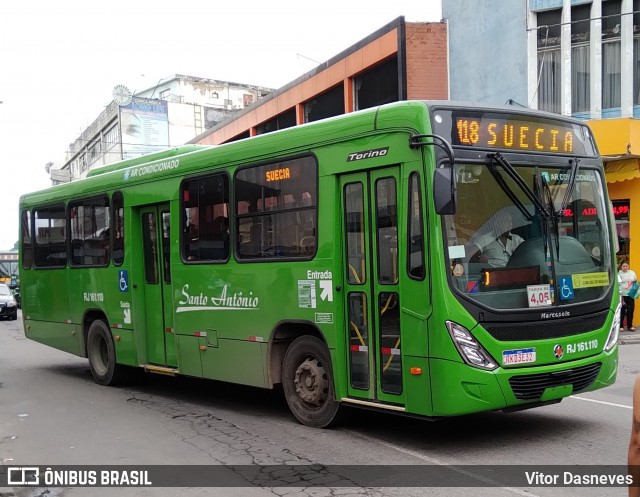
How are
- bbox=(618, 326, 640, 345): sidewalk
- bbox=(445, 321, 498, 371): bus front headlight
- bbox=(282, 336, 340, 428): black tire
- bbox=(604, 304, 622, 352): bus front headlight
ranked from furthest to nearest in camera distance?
bbox=(618, 326, 640, 345): sidewalk, bbox=(282, 336, 340, 428): black tire, bbox=(604, 304, 622, 352): bus front headlight, bbox=(445, 321, 498, 371): bus front headlight

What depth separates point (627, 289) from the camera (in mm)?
17328

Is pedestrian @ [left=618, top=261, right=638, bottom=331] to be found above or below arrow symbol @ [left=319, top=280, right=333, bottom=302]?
below

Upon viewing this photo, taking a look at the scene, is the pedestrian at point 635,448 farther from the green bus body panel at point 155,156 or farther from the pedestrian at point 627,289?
the pedestrian at point 627,289

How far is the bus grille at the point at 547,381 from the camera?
6535 mm

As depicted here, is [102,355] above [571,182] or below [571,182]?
below

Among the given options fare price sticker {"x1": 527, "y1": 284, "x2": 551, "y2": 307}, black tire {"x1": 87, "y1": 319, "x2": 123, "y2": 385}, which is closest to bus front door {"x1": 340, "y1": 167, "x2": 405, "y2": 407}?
fare price sticker {"x1": 527, "y1": 284, "x2": 551, "y2": 307}

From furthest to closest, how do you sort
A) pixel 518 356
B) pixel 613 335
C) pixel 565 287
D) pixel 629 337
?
pixel 629 337, pixel 613 335, pixel 565 287, pixel 518 356

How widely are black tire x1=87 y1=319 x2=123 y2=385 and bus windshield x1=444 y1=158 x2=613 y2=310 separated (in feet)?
23.2

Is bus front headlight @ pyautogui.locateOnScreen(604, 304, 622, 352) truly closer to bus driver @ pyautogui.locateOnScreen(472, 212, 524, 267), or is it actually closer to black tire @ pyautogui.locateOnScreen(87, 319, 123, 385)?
bus driver @ pyautogui.locateOnScreen(472, 212, 524, 267)

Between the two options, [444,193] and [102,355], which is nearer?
[444,193]

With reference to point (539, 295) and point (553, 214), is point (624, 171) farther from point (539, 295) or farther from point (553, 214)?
point (539, 295)

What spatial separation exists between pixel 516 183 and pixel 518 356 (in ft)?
5.32

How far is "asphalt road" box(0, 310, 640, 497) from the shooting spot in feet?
19.9

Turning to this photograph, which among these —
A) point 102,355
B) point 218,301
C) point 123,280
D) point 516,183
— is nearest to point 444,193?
point 516,183
